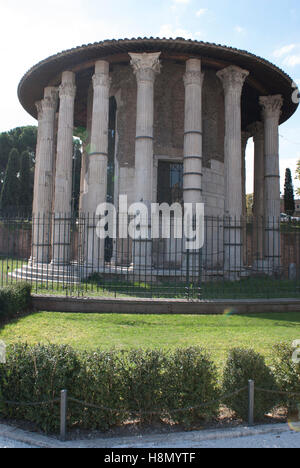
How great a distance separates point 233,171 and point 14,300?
10045mm

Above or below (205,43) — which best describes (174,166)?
below

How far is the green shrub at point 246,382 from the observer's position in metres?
4.39

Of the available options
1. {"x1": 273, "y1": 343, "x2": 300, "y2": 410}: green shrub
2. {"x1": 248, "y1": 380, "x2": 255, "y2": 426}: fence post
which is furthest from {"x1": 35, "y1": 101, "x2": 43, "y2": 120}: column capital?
{"x1": 248, "y1": 380, "x2": 255, "y2": 426}: fence post

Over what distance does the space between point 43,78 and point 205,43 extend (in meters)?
7.41

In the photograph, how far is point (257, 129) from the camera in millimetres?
21578

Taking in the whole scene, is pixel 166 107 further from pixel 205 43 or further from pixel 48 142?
pixel 48 142

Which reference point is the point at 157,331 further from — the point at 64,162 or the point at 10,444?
the point at 64,162

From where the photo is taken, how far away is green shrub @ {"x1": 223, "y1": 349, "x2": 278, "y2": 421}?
4387 millimetres

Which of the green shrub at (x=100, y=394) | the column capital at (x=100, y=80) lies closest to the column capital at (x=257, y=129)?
the column capital at (x=100, y=80)

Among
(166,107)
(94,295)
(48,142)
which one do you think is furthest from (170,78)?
(94,295)

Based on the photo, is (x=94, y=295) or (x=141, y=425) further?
(x=94, y=295)

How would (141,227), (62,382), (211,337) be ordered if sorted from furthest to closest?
(141,227) → (211,337) → (62,382)

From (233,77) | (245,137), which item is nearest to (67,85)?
(233,77)
